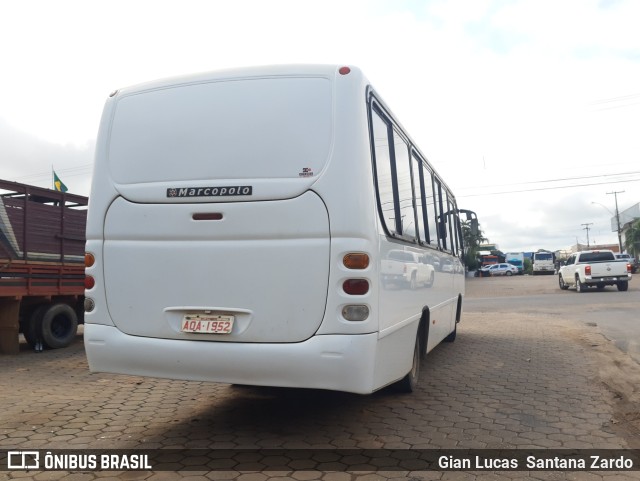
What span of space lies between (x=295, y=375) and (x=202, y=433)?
133 centimetres

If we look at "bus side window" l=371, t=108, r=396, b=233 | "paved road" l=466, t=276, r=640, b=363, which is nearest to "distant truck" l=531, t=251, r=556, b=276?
"paved road" l=466, t=276, r=640, b=363

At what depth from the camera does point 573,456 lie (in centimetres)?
428

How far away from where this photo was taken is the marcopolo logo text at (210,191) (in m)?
4.28

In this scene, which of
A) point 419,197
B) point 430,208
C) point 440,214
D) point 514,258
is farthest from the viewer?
point 514,258

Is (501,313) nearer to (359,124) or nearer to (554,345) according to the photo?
(554,345)

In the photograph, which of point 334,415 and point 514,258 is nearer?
point 334,415

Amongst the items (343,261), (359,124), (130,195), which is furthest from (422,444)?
(130,195)

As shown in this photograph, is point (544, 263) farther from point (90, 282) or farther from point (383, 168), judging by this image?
point (90, 282)

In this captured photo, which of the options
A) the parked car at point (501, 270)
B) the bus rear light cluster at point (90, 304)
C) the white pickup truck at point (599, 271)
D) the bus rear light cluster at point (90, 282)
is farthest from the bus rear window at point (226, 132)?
the parked car at point (501, 270)

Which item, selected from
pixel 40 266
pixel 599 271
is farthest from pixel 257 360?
pixel 599 271

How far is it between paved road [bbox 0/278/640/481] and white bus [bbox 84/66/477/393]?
0.63 m

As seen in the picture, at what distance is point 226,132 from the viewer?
4.44 metres

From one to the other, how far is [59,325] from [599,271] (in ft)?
69.9

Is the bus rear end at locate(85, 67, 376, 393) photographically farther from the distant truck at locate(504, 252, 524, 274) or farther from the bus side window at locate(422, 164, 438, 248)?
the distant truck at locate(504, 252, 524, 274)
